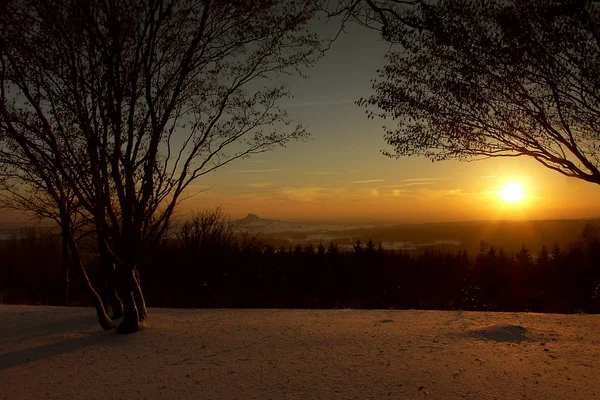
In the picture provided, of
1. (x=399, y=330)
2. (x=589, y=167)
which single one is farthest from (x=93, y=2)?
(x=589, y=167)

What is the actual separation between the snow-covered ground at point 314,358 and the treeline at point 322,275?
8487 mm

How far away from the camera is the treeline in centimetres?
2034

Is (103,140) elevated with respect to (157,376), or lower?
elevated

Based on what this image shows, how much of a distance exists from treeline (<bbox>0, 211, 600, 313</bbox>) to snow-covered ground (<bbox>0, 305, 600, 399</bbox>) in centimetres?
849

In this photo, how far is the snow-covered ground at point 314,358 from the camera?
4676 millimetres

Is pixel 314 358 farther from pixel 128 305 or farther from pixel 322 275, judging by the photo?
pixel 322 275

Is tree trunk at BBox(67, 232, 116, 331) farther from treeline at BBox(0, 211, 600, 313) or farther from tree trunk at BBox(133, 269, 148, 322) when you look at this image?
treeline at BBox(0, 211, 600, 313)

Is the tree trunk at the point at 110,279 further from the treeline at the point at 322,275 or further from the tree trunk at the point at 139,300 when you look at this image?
the treeline at the point at 322,275

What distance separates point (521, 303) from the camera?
26.8 meters

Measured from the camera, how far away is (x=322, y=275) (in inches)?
1229

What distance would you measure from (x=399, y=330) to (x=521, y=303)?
23.4 m

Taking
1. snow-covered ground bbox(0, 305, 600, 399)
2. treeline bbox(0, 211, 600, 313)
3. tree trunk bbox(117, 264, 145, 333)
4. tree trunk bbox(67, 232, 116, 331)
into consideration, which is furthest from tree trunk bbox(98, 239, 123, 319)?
treeline bbox(0, 211, 600, 313)

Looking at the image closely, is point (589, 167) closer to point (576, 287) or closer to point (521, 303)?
point (521, 303)

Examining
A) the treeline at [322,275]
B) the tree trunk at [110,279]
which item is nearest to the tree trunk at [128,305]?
the tree trunk at [110,279]
